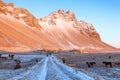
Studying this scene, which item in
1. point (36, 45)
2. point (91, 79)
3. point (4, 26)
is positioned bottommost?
point (91, 79)

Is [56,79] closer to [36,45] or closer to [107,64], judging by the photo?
[107,64]

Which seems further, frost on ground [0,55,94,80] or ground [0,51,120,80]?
ground [0,51,120,80]

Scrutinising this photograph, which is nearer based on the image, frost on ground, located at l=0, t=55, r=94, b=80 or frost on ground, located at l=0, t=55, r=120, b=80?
frost on ground, located at l=0, t=55, r=94, b=80

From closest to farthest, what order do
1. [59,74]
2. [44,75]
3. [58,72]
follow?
[44,75] < [59,74] < [58,72]

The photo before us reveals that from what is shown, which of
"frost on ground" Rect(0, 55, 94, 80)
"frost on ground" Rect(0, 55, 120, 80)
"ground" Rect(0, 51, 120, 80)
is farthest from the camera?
"ground" Rect(0, 51, 120, 80)

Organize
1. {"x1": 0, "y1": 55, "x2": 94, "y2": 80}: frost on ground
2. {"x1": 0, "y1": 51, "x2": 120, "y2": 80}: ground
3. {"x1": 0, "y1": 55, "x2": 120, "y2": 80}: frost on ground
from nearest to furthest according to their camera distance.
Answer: {"x1": 0, "y1": 55, "x2": 94, "y2": 80}: frost on ground
{"x1": 0, "y1": 55, "x2": 120, "y2": 80}: frost on ground
{"x1": 0, "y1": 51, "x2": 120, "y2": 80}: ground

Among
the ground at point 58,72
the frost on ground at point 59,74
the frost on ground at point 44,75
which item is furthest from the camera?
the ground at point 58,72

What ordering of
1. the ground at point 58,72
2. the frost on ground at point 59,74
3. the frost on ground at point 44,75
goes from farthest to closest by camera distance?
the ground at point 58,72, the frost on ground at point 59,74, the frost on ground at point 44,75

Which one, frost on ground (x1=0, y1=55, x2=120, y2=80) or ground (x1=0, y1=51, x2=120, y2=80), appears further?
ground (x1=0, y1=51, x2=120, y2=80)

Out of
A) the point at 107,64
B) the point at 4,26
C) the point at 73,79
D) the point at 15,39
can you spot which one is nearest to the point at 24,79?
the point at 73,79

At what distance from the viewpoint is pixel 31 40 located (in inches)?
7707

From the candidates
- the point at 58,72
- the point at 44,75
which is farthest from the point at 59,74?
the point at 58,72

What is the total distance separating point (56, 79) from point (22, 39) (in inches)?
6625

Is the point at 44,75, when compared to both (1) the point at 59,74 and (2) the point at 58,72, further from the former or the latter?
(2) the point at 58,72
